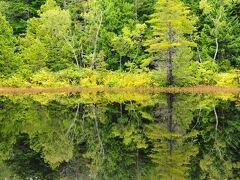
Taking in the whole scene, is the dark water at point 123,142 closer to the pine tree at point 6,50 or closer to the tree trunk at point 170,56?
the tree trunk at point 170,56

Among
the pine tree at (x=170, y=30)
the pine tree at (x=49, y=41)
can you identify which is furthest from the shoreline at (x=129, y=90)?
the pine tree at (x=49, y=41)

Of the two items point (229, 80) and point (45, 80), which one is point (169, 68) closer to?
point (229, 80)

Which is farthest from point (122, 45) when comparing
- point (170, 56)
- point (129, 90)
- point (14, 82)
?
point (14, 82)

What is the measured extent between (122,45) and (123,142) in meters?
29.1

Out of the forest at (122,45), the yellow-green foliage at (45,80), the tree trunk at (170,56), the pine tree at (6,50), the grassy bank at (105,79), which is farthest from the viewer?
the yellow-green foliage at (45,80)

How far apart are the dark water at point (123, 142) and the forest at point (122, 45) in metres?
11.7

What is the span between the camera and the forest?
1291 inches

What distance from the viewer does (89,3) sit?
43188 mm

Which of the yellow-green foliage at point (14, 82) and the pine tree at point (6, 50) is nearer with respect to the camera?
the yellow-green foliage at point (14, 82)

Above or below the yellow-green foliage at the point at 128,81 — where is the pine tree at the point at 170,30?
above

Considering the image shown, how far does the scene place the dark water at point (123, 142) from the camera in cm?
1002

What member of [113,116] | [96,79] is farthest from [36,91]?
[113,116]

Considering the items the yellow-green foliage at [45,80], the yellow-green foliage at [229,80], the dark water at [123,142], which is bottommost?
the yellow-green foliage at [45,80]

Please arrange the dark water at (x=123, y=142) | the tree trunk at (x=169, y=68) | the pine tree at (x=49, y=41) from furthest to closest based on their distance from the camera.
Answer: the pine tree at (x=49, y=41) → the tree trunk at (x=169, y=68) → the dark water at (x=123, y=142)
